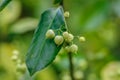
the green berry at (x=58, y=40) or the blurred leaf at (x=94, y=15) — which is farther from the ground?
the green berry at (x=58, y=40)

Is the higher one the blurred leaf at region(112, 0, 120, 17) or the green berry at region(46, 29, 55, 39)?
the green berry at region(46, 29, 55, 39)

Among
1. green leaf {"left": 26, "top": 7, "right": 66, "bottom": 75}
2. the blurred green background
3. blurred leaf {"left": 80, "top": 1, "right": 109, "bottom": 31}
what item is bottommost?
the blurred green background

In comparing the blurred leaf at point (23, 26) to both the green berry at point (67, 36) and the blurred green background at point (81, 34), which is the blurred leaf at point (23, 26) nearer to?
the blurred green background at point (81, 34)

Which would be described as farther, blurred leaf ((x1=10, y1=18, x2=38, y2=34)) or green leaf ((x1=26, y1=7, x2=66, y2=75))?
blurred leaf ((x1=10, y1=18, x2=38, y2=34))

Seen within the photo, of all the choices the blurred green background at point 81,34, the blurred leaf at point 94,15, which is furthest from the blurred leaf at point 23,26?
the blurred leaf at point 94,15

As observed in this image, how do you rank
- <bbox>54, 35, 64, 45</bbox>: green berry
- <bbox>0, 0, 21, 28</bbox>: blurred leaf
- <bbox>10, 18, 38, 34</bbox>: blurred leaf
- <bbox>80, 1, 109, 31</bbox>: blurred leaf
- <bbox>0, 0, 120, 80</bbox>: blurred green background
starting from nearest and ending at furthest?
<bbox>54, 35, 64, 45</bbox>: green berry → <bbox>0, 0, 120, 80</bbox>: blurred green background → <bbox>80, 1, 109, 31</bbox>: blurred leaf → <bbox>10, 18, 38, 34</bbox>: blurred leaf → <bbox>0, 0, 21, 28</bbox>: blurred leaf

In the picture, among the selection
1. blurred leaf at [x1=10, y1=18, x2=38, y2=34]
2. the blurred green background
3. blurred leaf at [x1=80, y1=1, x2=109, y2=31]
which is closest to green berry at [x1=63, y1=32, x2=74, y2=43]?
the blurred green background

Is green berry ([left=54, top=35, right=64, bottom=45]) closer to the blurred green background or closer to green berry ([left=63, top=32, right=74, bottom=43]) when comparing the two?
green berry ([left=63, top=32, right=74, bottom=43])
